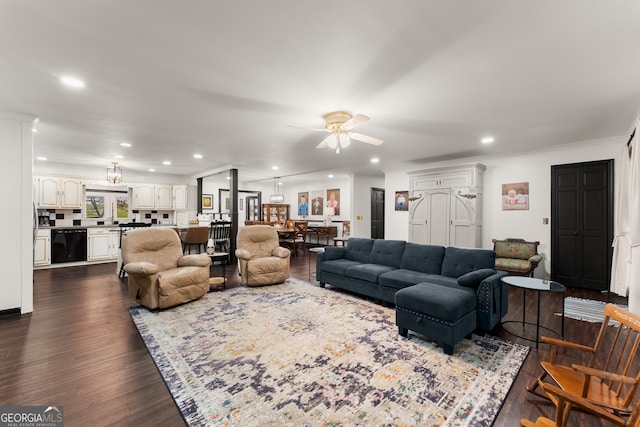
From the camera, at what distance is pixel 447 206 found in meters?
5.79

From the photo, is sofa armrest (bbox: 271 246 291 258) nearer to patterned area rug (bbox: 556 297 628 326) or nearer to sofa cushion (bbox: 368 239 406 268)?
sofa cushion (bbox: 368 239 406 268)

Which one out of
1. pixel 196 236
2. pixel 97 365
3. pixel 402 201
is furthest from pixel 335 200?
pixel 97 365

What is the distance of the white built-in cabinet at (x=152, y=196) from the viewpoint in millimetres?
7707

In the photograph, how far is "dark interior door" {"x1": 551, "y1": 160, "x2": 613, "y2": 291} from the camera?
14.8 feet

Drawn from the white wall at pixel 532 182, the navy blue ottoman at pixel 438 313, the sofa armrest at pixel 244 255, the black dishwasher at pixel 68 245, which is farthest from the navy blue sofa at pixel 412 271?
the black dishwasher at pixel 68 245

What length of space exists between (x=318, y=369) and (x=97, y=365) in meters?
1.84

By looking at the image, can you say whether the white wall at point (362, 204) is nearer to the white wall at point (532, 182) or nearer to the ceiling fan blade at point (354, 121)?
the white wall at point (532, 182)

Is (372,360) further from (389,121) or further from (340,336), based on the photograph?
(389,121)

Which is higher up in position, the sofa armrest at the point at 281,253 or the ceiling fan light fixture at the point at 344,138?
the ceiling fan light fixture at the point at 344,138

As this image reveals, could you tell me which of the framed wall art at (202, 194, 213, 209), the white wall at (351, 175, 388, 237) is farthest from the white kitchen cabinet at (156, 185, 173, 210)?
the white wall at (351, 175, 388, 237)

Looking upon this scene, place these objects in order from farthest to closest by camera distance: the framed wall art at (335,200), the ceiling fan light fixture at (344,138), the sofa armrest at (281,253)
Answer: the framed wall art at (335,200)
the sofa armrest at (281,253)
the ceiling fan light fixture at (344,138)

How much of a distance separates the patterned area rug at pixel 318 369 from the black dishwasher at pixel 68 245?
4462 mm

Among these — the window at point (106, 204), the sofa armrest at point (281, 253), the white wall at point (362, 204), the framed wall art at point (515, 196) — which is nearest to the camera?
the sofa armrest at point (281, 253)

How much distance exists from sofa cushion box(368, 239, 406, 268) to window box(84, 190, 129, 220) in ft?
22.7
